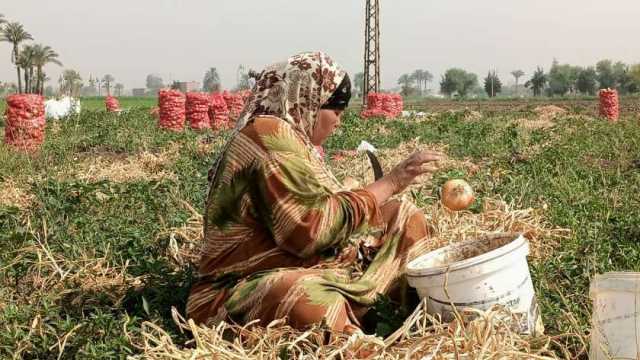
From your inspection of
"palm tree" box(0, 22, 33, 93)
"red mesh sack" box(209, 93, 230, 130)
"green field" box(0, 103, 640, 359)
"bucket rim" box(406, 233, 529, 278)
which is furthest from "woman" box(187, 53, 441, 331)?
"palm tree" box(0, 22, 33, 93)

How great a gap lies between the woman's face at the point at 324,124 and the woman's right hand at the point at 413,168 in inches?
12.8

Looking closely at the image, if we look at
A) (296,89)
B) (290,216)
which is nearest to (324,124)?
(296,89)

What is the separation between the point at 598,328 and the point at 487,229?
163cm

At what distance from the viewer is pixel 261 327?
2537mm

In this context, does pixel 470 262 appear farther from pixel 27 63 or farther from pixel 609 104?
pixel 27 63

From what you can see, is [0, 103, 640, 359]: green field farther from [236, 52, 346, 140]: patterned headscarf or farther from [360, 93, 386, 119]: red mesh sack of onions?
[360, 93, 386, 119]: red mesh sack of onions

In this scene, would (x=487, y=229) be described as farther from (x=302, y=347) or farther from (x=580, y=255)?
(x=302, y=347)

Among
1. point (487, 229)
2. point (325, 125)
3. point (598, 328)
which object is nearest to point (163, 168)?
point (487, 229)

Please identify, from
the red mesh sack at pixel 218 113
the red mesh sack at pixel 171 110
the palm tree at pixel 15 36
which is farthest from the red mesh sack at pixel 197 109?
the palm tree at pixel 15 36

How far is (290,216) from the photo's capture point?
254 cm

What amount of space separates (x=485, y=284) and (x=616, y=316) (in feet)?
1.39

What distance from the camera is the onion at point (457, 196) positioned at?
3877 mm

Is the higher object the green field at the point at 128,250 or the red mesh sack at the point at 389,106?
the red mesh sack at the point at 389,106

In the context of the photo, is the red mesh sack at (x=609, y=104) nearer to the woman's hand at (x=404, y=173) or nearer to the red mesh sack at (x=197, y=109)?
the red mesh sack at (x=197, y=109)
